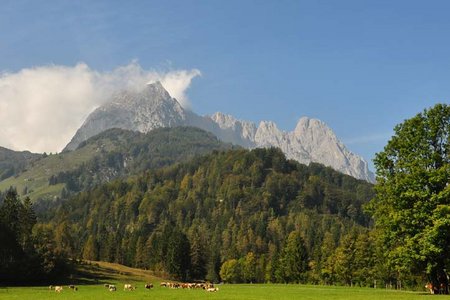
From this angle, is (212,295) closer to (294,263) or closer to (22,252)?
(22,252)

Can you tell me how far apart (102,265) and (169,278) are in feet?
77.4

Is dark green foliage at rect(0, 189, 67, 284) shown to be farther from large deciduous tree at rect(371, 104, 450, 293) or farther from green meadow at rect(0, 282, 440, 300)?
large deciduous tree at rect(371, 104, 450, 293)

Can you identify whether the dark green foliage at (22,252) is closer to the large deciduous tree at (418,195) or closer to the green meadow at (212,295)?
the green meadow at (212,295)

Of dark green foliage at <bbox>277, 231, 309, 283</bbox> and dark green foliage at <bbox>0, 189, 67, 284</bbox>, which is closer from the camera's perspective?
dark green foliage at <bbox>0, 189, 67, 284</bbox>

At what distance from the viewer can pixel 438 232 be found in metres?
52.5

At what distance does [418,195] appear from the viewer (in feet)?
181

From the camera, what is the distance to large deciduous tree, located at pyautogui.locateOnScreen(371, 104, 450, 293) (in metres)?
54.1

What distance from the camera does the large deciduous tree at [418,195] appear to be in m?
54.1

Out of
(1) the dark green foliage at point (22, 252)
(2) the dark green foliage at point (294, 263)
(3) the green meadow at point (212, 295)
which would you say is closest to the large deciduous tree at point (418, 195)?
(3) the green meadow at point (212, 295)

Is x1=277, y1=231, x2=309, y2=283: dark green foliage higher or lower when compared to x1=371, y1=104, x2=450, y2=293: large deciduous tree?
lower

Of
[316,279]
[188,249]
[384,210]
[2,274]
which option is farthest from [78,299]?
[188,249]

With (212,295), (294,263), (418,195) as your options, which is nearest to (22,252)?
(212,295)

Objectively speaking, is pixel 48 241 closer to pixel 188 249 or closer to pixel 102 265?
pixel 102 265

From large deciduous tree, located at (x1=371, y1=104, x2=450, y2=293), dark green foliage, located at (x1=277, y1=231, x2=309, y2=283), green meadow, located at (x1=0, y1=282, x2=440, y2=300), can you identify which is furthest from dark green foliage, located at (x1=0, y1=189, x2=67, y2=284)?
large deciduous tree, located at (x1=371, y1=104, x2=450, y2=293)
